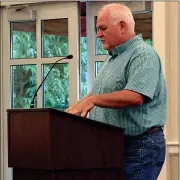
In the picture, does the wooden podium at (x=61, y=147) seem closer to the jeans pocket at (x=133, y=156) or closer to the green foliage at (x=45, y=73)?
the jeans pocket at (x=133, y=156)

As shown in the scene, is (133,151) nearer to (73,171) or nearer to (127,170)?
(127,170)

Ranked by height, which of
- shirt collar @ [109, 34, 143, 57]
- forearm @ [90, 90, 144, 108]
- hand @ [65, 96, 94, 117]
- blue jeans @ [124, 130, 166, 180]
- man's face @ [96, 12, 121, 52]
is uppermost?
man's face @ [96, 12, 121, 52]

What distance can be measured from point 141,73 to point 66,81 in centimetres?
227

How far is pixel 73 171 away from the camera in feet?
5.51

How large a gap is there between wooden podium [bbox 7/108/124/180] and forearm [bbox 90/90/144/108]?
10 cm

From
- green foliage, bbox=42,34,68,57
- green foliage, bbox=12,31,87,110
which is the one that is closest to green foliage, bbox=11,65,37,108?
green foliage, bbox=12,31,87,110

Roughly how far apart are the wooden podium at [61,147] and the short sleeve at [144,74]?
0.19 m

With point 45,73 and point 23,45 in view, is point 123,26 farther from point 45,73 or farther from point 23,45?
point 23,45

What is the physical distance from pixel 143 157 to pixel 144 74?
305 millimetres

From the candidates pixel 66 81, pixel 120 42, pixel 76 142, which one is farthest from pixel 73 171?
pixel 66 81

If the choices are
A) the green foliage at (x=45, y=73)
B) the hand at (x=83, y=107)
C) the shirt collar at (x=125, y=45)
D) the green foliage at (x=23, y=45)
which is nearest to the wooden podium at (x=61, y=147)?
the hand at (x=83, y=107)

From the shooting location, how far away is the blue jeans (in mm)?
1935

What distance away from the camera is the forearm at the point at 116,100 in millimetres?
1838

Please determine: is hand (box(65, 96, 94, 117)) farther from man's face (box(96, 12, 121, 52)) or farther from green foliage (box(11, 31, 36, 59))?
green foliage (box(11, 31, 36, 59))
